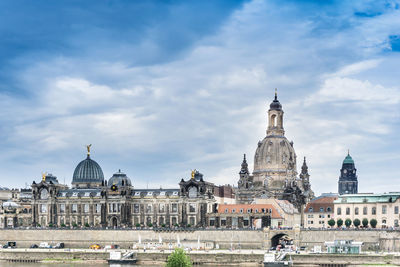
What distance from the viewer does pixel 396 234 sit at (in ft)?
429

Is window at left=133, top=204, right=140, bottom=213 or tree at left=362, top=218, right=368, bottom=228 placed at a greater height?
window at left=133, top=204, right=140, bottom=213

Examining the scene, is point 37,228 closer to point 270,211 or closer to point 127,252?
point 127,252

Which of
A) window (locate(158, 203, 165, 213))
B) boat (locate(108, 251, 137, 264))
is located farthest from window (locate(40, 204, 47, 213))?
boat (locate(108, 251, 137, 264))

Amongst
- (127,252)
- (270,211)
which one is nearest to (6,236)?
(127,252)

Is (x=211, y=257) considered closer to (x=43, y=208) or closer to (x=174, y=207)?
(x=174, y=207)

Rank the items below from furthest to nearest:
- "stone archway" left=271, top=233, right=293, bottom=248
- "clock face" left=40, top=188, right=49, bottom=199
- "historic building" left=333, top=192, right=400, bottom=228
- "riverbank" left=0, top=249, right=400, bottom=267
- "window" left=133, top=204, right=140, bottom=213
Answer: "clock face" left=40, top=188, right=49, bottom=199
"window" left=133, top=204, right=140, bottom=213
"historic building" left=333, top=192, right=400, bottom=228
"stone archway" left=271, top=233, right=293, bottom=248
"riverbank" left=0, top=249, right=400, bottom=267

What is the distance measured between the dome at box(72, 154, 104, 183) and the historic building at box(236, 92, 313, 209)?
120 feet

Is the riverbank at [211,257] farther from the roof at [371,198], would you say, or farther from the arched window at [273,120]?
the arched window at [273,120]

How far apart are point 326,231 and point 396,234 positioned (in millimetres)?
12841

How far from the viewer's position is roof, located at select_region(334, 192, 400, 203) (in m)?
146

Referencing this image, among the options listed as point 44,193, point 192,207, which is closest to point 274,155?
point 192,207

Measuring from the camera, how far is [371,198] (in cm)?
14938

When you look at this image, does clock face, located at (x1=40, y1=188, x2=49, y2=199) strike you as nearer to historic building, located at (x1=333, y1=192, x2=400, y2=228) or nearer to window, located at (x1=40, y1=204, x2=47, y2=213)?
window, located at (x1=40, y1=204, x2=47, y2=213)

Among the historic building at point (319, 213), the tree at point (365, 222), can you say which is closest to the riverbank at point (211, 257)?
the tree at point (365, 222)
